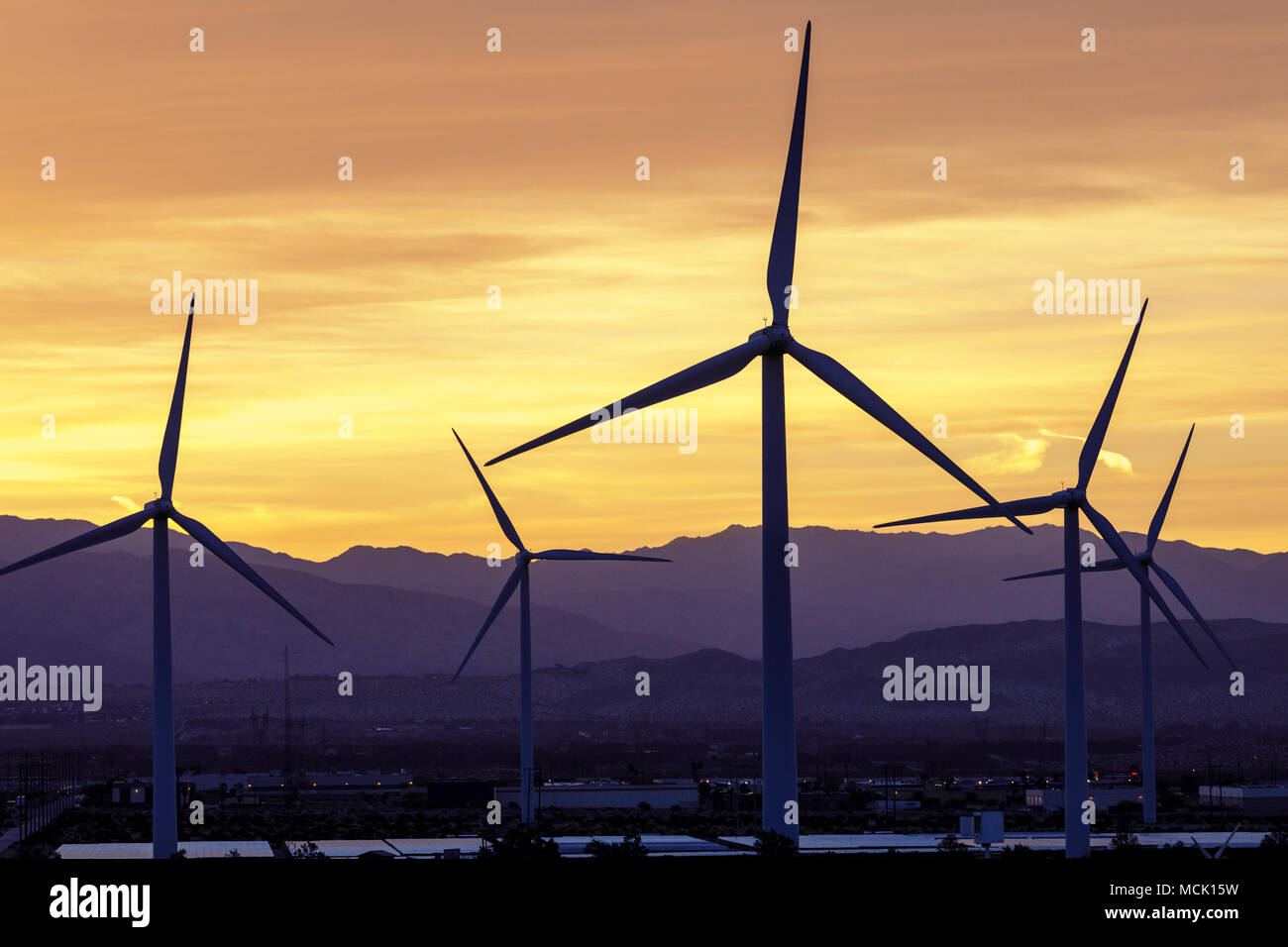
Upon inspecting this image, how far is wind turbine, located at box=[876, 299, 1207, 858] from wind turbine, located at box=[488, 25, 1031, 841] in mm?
27419

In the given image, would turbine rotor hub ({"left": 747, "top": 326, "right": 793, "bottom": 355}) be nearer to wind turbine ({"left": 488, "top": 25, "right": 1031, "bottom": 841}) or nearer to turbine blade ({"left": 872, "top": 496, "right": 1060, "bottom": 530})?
wind turbine ({"left": 488, "top": 25, "right": 1031, "bottom": 841})

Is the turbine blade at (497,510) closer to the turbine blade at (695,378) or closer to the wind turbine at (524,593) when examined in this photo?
the wind turbine at (524,593)

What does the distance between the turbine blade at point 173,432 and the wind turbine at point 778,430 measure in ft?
115

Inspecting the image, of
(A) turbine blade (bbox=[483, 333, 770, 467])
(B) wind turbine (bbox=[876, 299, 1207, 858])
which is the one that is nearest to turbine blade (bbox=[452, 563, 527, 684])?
(B) wind turbine (bbox=[876, 299, 1207, 858])

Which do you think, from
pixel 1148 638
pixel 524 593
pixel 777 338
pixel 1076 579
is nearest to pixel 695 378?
pixel 777 338

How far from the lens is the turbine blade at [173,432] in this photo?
9250cm

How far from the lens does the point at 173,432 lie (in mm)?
94062

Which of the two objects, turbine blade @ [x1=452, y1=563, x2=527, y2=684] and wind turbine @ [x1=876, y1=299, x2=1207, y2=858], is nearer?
wind turbine @ [x1=876, y1=299, x2=1207, y2=858]

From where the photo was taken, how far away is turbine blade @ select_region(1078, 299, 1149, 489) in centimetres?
9994

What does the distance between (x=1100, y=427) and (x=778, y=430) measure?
41.2 m

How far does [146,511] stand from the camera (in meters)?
93.1

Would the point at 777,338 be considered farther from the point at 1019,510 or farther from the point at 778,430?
the point at 1019,510
